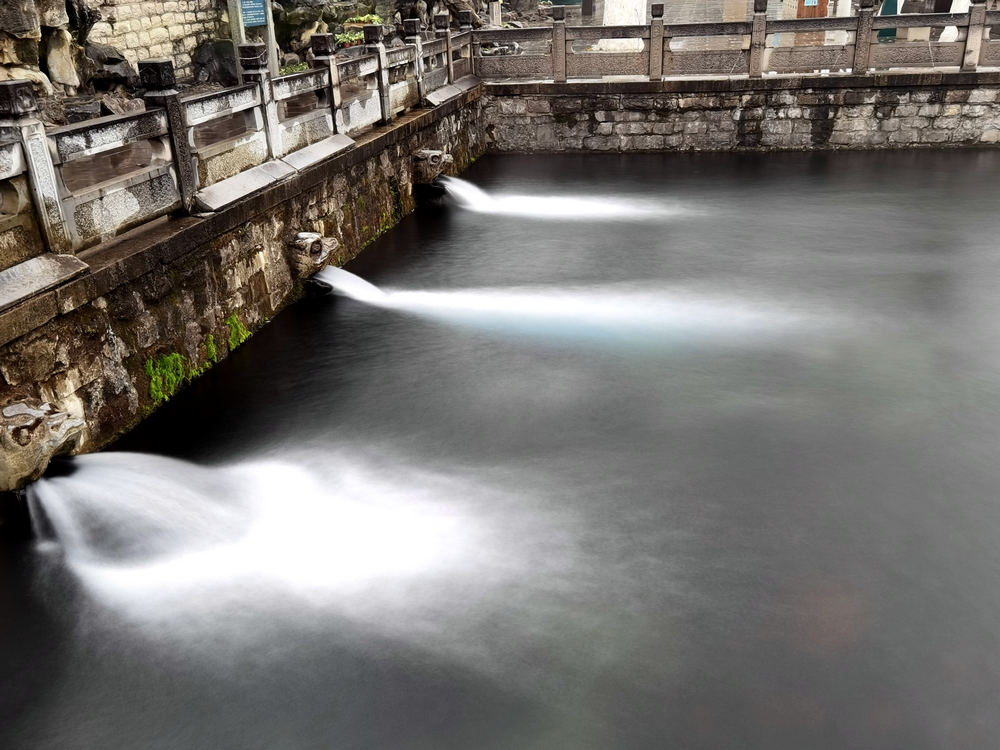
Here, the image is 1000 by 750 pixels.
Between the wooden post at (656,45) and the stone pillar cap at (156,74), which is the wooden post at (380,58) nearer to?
the stone pillar cap at (156,74)

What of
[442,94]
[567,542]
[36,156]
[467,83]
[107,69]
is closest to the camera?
[567,542]

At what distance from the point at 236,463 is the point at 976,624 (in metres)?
4.04

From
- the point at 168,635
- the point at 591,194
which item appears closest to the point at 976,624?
the point at 168,635

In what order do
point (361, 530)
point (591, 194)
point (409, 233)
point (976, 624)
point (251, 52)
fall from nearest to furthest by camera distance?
point (976, 624), point (361, 530), point (251, 52), point (409, 233), point (591, 194)

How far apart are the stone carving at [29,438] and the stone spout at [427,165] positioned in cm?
702

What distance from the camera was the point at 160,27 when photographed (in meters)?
16.2

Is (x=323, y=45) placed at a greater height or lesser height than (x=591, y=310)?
greater

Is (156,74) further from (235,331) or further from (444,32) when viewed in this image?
(444,32)

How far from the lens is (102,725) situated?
338 centimetres

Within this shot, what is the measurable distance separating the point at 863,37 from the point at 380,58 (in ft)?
26.2

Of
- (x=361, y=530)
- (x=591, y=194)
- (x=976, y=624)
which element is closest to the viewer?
(x=976, y=624)

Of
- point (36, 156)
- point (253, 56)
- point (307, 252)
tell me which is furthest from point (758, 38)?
point (36, 156)

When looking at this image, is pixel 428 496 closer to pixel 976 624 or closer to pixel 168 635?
pixel 168 635

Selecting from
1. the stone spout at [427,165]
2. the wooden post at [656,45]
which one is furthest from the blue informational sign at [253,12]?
the wooden post at [656,45]
